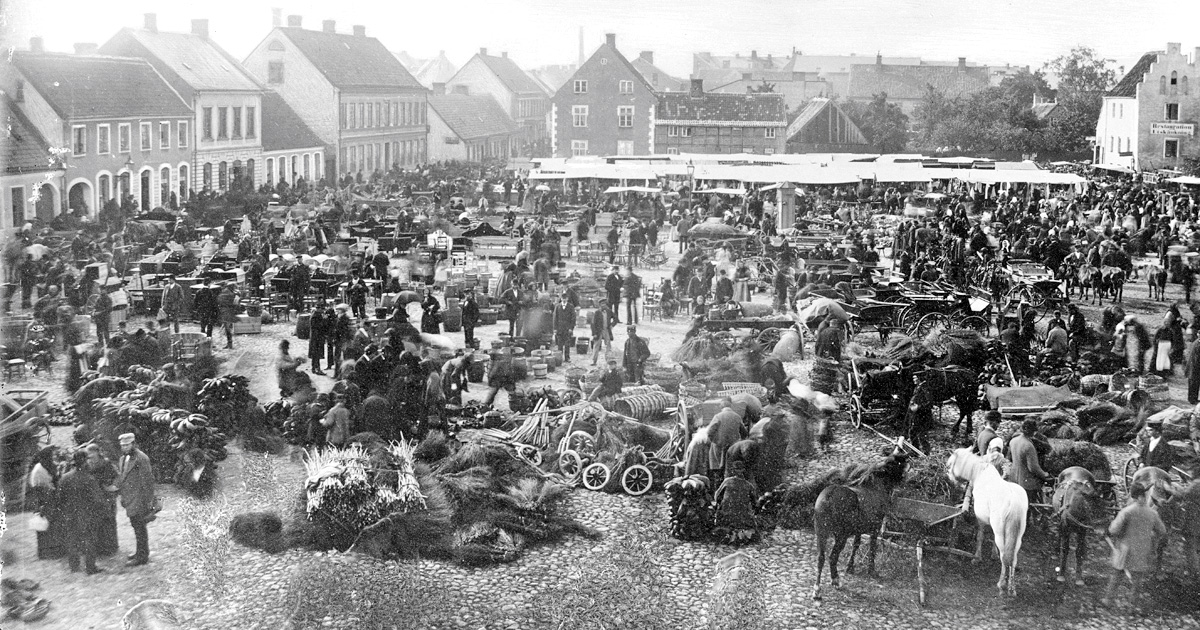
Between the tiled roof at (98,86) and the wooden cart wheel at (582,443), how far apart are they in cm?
1955

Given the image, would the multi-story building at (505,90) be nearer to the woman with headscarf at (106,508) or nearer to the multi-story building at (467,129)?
the multi-story building at (467,129)

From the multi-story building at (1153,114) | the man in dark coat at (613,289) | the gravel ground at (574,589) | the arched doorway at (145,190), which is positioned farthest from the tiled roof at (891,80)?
the gravel ground at (574,589)

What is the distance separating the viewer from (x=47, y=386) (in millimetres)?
17734

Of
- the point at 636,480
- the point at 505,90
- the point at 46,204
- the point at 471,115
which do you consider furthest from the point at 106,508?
the point at 505,90

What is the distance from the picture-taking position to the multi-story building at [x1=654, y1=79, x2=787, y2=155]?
5650cm

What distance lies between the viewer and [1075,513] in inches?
466

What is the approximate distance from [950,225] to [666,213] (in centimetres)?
1009

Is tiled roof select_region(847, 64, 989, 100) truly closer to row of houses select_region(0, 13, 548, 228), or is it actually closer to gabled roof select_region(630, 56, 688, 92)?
gabled roof select_region(630, 56, 688, 92)

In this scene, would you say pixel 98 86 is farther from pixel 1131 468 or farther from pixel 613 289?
pixel 1131 468

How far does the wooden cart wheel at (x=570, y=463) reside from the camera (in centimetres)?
1429

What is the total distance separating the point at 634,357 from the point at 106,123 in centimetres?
2190

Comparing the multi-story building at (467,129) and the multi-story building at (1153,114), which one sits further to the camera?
the multi-story building at (467,129)

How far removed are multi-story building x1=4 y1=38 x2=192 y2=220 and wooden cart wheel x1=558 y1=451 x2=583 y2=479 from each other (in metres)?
18.9

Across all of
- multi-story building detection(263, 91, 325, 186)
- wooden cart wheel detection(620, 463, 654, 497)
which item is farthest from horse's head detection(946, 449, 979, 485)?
multi-story building detection(263, 91, 325, 186)
